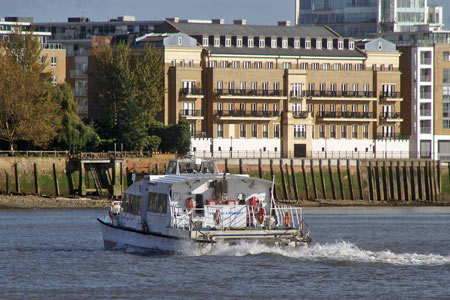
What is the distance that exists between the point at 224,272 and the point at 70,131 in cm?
7508

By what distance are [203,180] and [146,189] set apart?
4037mm

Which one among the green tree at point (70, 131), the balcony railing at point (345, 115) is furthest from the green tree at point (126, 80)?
the balcony railing at point (345, 115)

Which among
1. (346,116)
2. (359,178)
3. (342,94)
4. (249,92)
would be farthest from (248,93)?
(359,178)

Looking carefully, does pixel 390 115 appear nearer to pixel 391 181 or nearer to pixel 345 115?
pixel 345 115

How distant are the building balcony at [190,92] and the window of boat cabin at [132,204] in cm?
7859

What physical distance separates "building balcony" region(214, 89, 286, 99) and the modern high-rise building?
147ft

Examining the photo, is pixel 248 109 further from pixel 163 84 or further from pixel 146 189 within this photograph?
pixel 146 189

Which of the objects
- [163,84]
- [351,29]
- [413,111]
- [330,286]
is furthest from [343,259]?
[351,29]

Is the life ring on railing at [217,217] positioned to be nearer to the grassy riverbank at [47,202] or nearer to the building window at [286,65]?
the grassy riverbank at [47,202]

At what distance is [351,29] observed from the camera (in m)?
194

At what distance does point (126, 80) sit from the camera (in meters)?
138

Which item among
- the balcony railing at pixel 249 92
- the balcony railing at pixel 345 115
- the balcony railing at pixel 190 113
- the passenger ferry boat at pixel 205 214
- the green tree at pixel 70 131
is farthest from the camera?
the balcony railing at pixel 345 115

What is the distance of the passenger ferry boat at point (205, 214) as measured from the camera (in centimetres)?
5544

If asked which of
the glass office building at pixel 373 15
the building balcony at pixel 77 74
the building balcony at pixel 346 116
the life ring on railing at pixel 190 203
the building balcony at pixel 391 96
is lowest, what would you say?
the life ring on railing at pixel 190 203
